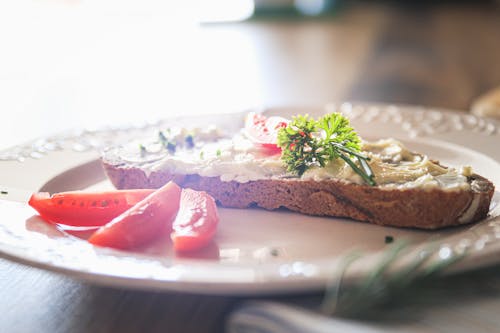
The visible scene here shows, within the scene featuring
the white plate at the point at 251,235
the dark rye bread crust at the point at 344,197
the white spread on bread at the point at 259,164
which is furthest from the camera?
the white spread on bread at the point at 259,164

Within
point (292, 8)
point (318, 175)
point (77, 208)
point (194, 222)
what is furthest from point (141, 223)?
point (292, 8)

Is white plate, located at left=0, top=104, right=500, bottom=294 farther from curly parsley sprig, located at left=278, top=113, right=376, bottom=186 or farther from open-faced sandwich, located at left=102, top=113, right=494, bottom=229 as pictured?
curly parsley sprig, located at left=278, top=113, right=376, bottom=186

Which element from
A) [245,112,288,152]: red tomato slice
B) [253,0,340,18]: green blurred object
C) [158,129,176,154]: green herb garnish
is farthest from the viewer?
[253,0,340,18]: green blurred object

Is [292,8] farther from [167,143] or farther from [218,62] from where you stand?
[167,143]

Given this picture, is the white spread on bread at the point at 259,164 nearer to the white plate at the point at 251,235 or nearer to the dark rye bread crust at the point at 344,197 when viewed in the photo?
the dark rye bread crust at the point at 344,197

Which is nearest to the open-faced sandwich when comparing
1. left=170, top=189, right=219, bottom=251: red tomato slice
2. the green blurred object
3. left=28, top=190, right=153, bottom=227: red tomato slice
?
left=170, top=189, right=219, bottom=251: red tomato slice

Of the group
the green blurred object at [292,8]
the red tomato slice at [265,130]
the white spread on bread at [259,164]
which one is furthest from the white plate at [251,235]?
the green blurred object at [292,8]
